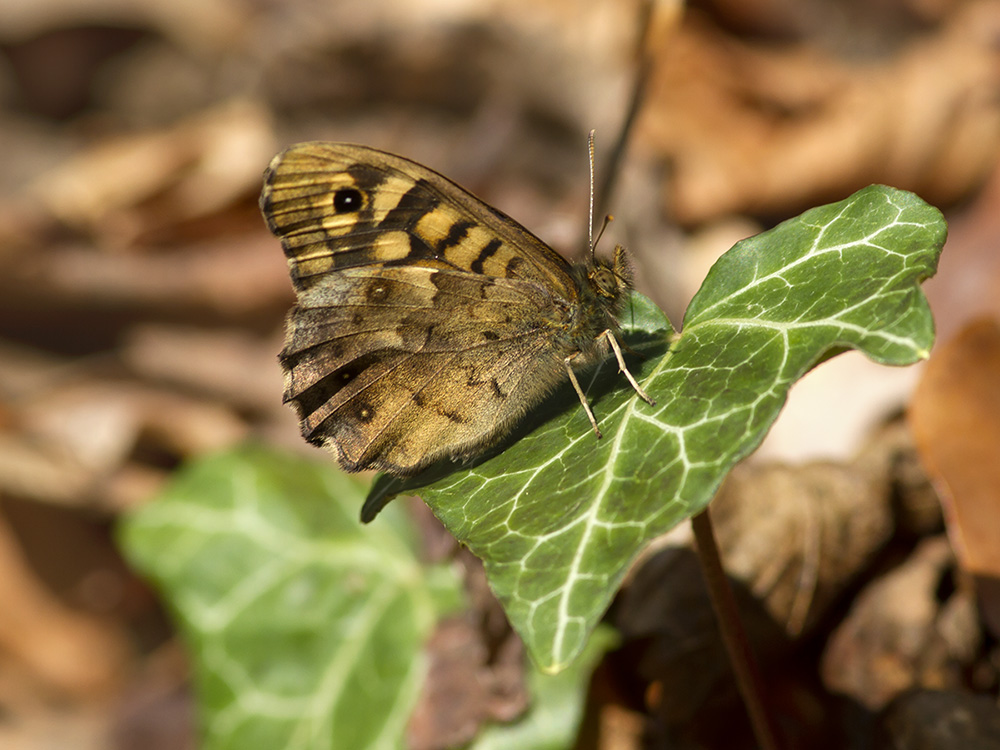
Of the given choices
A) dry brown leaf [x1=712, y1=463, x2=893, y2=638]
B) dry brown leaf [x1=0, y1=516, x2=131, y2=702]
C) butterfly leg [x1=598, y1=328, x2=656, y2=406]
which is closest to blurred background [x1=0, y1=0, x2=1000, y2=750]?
dry brown leaf [x1=0, y1=516, x2=131, y2=702]

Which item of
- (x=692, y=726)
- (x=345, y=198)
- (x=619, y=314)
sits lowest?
(x=692, y=726)

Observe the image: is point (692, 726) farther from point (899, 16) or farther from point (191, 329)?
point (899, 16)

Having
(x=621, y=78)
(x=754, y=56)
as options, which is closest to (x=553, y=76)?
(x=621, y=78)

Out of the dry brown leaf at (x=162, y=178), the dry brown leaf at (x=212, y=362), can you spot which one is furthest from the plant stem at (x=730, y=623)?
the dry brown leaf at (x=162, y=178)

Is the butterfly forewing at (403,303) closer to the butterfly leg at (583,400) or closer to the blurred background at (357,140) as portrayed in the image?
the butterfly leg at (583,400)

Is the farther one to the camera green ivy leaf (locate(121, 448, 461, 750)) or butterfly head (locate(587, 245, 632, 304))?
green ivy leaf (locate(121, 448, 461, 750))

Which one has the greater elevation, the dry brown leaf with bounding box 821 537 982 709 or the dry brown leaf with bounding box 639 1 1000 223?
the dry brown leaf with bounding box 639 1 1000 223

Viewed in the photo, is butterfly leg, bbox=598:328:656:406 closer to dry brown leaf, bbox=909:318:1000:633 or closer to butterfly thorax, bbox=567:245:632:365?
butterfly thorax, bbox=567:245:632:365
